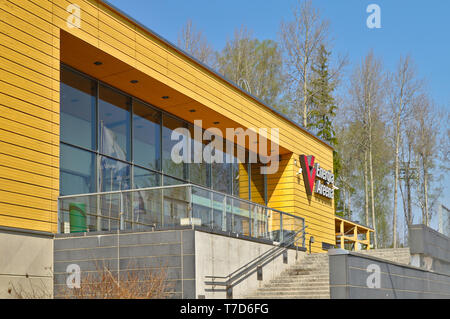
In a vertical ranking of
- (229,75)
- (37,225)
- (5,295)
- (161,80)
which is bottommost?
(5,295)

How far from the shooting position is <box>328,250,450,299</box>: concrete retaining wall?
1423 cm

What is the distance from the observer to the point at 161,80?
19.2m

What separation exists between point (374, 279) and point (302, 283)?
12.4 feet

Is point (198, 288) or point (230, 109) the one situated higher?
point (230, 109)

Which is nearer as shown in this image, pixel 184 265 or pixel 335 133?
pixel 184 265

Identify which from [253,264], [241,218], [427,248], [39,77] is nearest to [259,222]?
[241,218]

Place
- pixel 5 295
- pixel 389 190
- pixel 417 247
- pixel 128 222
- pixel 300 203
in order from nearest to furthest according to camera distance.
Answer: pixel 5 295 → pixel 128 222 → pixel 417 247 → pixel 300 203 → pixel 389 190

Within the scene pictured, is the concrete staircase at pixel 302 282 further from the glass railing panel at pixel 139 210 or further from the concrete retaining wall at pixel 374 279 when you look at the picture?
the glass railing panel at pixel 139 210

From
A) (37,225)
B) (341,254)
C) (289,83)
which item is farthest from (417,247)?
(289,83)

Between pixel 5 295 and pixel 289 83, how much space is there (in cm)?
3343

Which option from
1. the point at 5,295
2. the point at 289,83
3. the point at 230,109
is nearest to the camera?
the point at 5,295

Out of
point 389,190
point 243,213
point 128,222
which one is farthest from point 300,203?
point 389,190

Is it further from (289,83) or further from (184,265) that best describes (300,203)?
(289,83)

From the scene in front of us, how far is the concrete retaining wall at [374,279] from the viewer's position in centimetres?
1423
